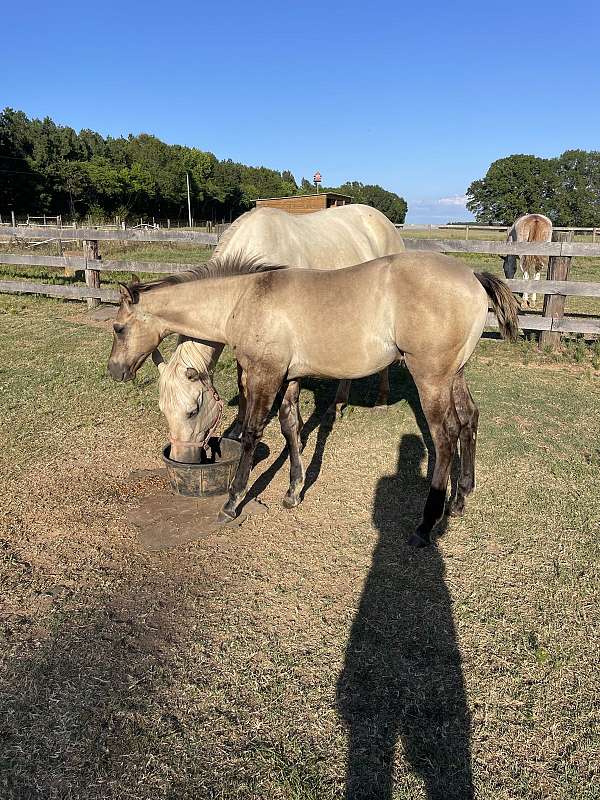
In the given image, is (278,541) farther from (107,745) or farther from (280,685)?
(107,745)

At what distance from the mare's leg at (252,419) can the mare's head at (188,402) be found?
41 centimetres

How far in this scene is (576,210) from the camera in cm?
7688

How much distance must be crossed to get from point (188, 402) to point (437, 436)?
1.82 meters

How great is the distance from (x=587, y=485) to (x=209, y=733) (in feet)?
11.5

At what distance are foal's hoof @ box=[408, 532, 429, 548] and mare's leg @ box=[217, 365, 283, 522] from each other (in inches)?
48.2

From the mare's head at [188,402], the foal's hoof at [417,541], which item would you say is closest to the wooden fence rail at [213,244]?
the mare's head at [188,402]

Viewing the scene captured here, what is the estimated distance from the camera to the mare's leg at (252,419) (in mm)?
3730

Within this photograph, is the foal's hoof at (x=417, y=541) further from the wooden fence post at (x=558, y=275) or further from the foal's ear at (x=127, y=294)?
the wooden fence post at (x=558, y=275)

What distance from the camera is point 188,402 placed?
13.0 feet

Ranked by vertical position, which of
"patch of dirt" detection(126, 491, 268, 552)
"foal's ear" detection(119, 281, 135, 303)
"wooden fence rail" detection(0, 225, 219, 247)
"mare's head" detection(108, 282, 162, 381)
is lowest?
"patch of dirt" detection(126, 491, 268, 552)

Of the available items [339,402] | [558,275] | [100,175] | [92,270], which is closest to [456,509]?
[339,402]

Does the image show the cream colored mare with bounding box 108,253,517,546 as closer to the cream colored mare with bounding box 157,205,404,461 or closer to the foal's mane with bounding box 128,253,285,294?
the foal's mane with bounding box 128,253,285,294

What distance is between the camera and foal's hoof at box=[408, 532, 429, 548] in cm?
350

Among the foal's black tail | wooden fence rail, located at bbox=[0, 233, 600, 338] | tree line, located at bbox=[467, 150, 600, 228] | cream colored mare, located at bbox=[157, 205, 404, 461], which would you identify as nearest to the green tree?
tree line, located at bbox=[467, 150, 600, 228]
